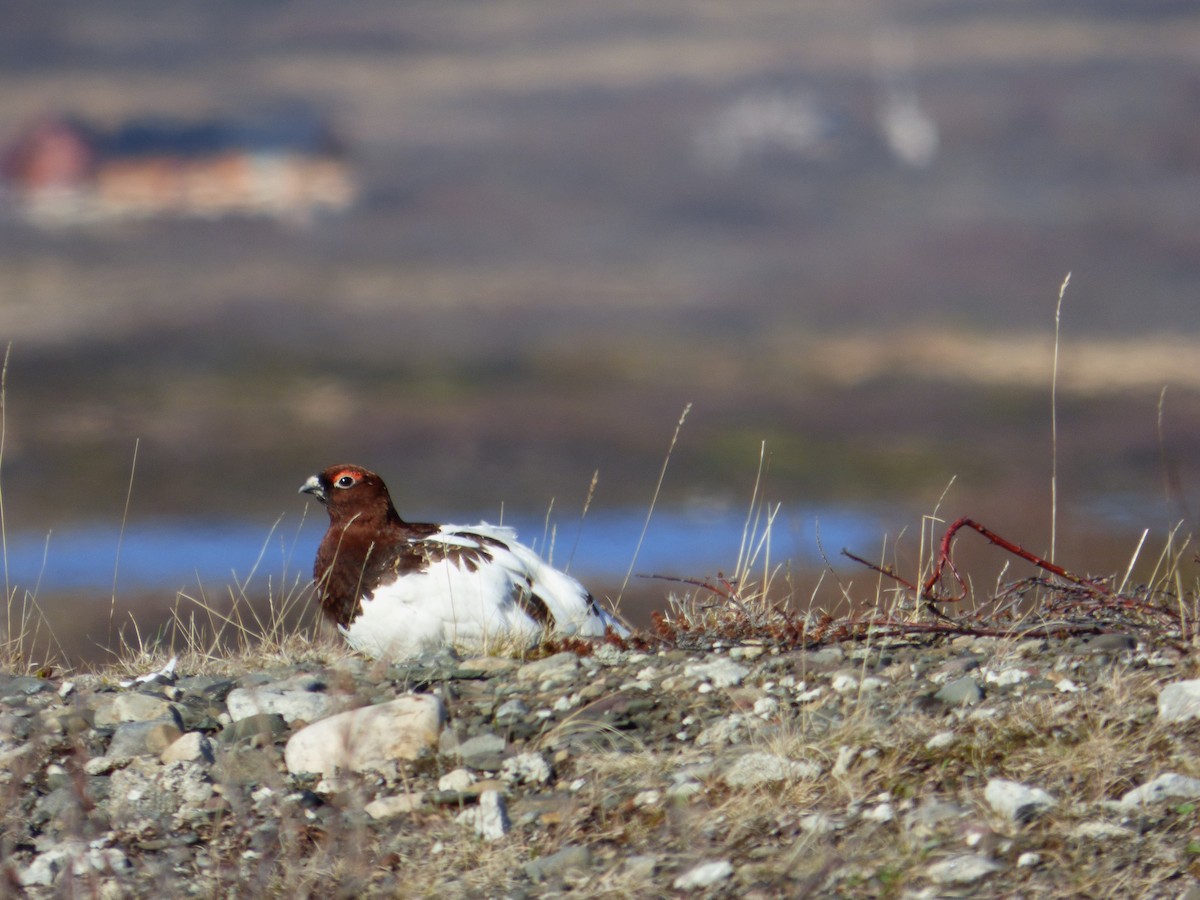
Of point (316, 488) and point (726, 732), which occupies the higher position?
point (316, 488)

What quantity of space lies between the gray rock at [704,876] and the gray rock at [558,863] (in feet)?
0.73

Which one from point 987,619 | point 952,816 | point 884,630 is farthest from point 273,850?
point 987,619

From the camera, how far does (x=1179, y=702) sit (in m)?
3.42

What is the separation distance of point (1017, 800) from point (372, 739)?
61.0 inches

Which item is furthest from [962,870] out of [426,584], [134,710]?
[134,710]

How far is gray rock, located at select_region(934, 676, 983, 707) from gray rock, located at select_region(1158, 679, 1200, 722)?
427 millimetres

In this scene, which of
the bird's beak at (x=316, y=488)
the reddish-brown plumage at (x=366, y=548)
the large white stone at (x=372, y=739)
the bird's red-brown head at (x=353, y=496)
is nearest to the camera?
the large white stone at (x=372, y=739)

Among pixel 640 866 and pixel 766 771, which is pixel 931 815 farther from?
pixel 640 866

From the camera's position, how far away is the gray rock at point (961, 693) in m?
3.56

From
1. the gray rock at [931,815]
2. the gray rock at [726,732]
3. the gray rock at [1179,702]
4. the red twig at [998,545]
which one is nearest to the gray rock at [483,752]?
the gray rock at [726,732]

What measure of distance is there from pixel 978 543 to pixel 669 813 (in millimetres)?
18967

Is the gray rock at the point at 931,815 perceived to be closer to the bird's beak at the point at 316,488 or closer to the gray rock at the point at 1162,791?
the gray rock at the point at 1162,791

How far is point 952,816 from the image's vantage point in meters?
3.10

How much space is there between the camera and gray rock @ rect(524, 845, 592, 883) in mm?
3055
